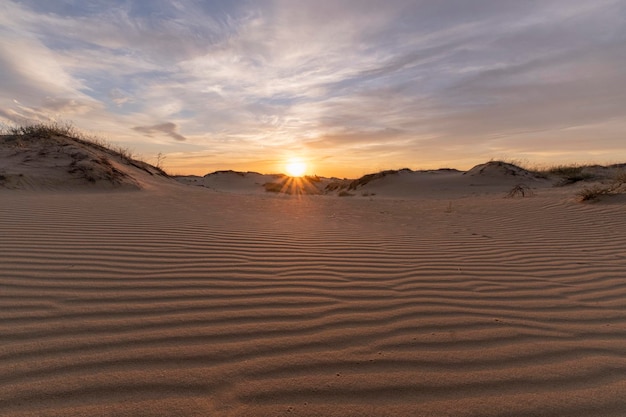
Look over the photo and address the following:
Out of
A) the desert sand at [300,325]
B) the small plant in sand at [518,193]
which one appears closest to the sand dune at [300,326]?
the desert sand at [300,325]

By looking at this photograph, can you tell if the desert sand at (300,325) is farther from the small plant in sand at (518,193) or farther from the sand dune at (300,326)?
the small plant in sand at (518,193)

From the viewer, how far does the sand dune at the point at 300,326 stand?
173 cm

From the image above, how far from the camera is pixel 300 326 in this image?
95.6 inches

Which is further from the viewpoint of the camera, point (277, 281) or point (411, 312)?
point (277, 281)

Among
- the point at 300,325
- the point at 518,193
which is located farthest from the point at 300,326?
the point at 518,193

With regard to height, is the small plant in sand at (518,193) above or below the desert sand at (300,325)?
above

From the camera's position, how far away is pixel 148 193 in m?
9.77

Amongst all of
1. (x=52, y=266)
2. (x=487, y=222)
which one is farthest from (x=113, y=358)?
(x=487, y=222)

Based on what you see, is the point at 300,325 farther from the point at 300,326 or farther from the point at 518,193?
the point at 518,193

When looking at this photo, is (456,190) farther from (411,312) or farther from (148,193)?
(411,312)

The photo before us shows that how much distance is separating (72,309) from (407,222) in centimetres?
632

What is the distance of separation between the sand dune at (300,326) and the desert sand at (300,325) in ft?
0.04

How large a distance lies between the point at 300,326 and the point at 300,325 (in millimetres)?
14

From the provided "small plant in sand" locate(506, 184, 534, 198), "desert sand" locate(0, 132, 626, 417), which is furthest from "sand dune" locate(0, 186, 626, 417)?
"small plant in sand" locate(506, 184, 534, 198)
